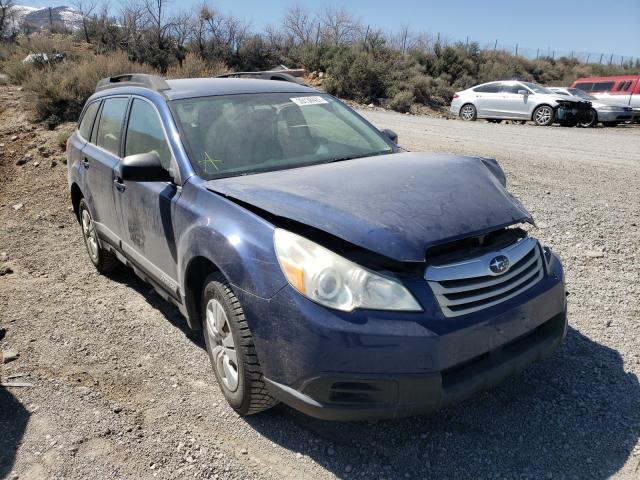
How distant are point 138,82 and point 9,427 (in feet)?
8.67

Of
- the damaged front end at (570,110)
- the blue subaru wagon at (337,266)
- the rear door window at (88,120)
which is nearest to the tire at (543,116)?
the damaged front end at (570,110)

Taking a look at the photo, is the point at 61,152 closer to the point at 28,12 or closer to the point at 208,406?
the point at 208,406

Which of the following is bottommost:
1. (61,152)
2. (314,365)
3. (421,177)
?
(61,152)

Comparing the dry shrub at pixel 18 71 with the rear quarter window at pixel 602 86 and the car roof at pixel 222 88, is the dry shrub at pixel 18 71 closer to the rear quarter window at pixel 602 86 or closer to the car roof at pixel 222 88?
the car roof at pixel 222 88

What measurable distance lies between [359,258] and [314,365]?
0.54m

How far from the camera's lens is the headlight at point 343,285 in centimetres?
235

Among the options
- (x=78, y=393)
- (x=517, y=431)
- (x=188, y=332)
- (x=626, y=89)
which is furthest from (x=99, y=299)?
(x=626, y=89)

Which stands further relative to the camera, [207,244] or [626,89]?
[626,89]

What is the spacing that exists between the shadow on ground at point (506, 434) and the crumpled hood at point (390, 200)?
3.38 ft

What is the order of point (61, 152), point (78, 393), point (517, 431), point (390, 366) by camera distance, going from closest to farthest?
point (390, 366) → point (517, 431) → point (78, 393) → point (61, 152)

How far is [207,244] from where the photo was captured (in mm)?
2861

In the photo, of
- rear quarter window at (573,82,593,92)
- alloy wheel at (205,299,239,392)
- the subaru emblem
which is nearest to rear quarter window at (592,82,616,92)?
rear quarter window at (573,82,593,92)

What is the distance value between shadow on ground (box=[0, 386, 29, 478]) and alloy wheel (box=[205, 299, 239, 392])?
113 centimetres

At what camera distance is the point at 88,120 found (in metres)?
5.23
